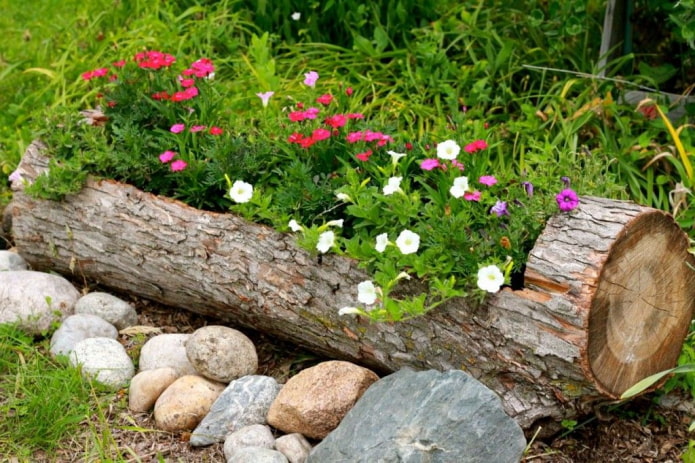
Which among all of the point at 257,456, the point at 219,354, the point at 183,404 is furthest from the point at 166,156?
the point at 257,456

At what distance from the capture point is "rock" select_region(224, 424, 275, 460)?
3.22 meters

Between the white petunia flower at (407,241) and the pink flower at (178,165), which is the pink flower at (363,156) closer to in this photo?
the white petunia flower at (407,241)

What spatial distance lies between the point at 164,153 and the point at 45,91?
75.1 inches

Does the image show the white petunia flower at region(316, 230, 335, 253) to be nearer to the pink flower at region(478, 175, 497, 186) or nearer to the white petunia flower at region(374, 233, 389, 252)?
the white petunia flower at region(374, 233, 389, 252)

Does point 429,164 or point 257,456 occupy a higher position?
point 429,164

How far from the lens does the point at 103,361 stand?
362cm

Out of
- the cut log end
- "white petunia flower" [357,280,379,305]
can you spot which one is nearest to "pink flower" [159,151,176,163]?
"white petunia flower" [357,280,379,305]

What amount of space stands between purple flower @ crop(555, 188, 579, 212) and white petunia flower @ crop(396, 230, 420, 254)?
50 cm

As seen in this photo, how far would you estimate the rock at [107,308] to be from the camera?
3.99 meters

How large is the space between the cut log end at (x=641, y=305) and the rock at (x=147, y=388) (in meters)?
1.63

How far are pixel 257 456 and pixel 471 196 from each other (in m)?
1.17

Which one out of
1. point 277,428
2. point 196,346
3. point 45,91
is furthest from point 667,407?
point 45,91

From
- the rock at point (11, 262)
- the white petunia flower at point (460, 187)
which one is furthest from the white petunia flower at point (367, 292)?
the rock at point (11, 262)

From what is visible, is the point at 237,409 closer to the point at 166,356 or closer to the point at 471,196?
the point at 166,356
